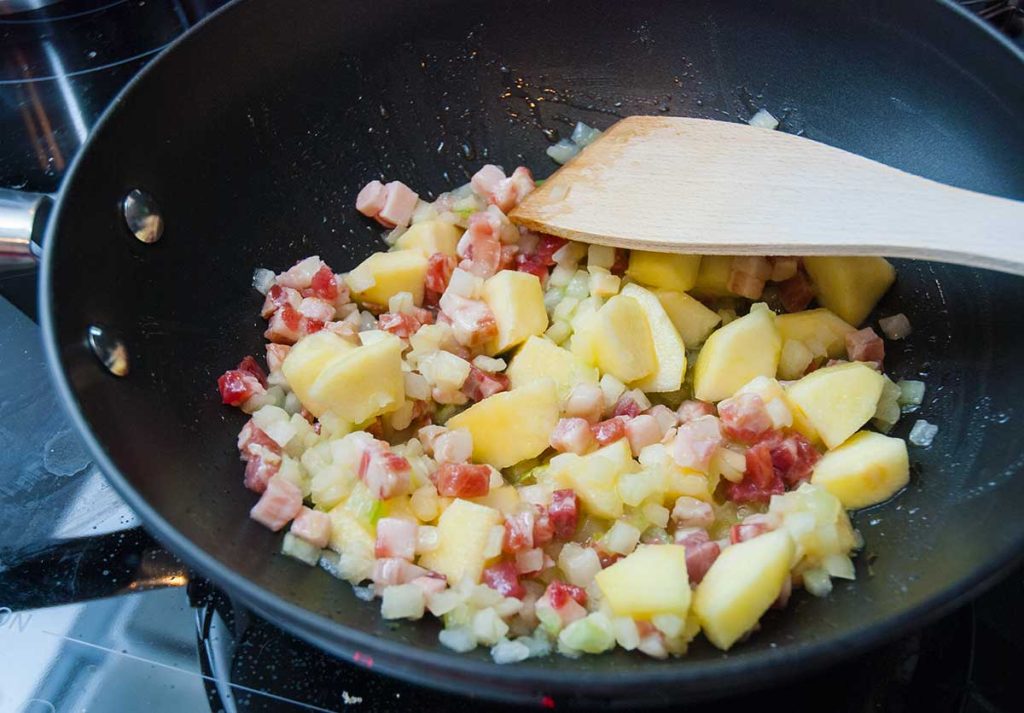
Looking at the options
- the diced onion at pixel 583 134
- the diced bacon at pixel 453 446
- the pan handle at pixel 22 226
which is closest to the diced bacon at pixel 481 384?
the diced bacon at pixel 453 446

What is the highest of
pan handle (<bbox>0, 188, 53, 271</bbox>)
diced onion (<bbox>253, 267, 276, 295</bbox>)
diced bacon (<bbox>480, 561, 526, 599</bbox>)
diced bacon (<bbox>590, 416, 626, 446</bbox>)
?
pan handle (<bbox>0, 188, 53, 271</bbox>)

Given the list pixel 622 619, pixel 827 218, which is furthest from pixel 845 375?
pixel 622 619

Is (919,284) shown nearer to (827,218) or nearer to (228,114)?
(827,218)

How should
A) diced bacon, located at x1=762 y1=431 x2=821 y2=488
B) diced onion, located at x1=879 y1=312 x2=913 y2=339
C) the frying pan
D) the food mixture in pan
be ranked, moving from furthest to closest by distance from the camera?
diced onion, located at x1=879 y1=312 x2=913 y2=339 → diced bacon, located at x1=762 y1=431 x2=821 y2=488 → the food mixture in pan → the frying pan

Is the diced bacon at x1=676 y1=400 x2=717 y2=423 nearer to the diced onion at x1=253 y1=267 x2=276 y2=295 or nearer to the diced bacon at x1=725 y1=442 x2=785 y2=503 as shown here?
the diced bacon at x1=725 y1=442 x2=785 y2=503

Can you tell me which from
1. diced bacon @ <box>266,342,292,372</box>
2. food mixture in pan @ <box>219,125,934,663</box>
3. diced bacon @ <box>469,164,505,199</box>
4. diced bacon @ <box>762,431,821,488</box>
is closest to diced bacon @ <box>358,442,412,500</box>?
food mixture in pan @ <box>219,125,934,663</box>

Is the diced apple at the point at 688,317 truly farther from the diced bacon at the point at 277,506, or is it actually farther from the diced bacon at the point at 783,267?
the diced bacon at the point at 277,506
